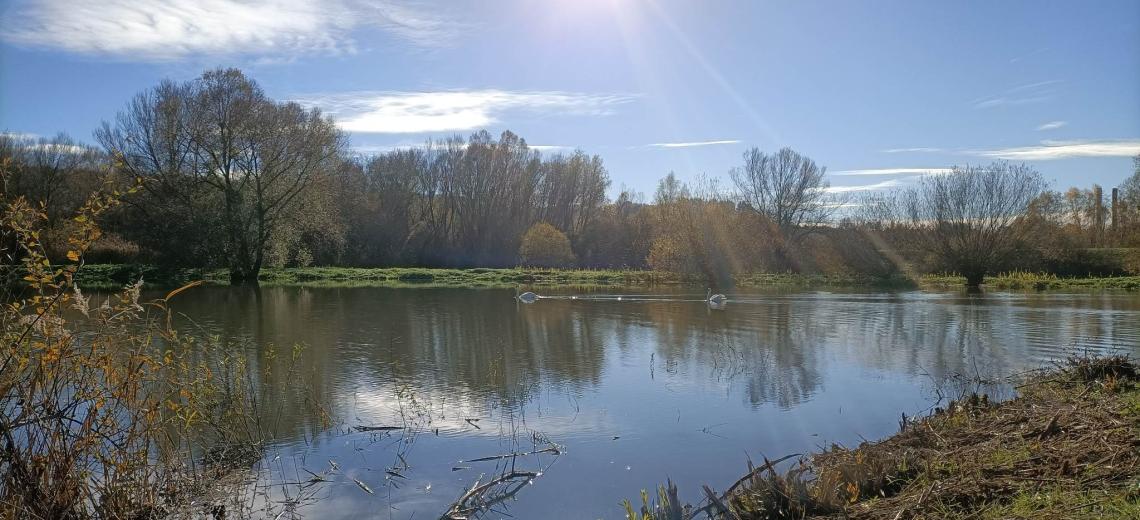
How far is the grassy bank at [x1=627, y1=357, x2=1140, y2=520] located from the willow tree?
29749 millimetres

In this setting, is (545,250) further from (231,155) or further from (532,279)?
(231,155)

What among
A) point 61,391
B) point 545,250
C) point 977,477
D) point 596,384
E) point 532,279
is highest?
point 545,250

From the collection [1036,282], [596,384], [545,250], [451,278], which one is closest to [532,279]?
[451,278]

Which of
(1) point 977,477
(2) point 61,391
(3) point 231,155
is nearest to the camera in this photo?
(2) point 61,391

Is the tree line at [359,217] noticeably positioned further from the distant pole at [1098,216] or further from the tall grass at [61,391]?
the tall grass at [61,391]

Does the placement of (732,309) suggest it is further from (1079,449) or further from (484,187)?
(484,187)

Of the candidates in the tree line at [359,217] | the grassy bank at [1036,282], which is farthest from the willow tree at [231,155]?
the grassy bank at [1036,282]

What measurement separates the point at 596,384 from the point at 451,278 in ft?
95.5

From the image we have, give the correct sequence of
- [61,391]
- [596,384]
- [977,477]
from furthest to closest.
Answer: [596,384] → [977,477] → [61,391]

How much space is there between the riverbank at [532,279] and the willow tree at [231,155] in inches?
105

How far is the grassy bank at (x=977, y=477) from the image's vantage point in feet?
13.6

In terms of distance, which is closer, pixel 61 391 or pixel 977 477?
pixel 61 391

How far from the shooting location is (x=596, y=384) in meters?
10.1

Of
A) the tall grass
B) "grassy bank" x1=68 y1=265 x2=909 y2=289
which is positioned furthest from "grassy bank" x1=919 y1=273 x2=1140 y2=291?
the tall grass
